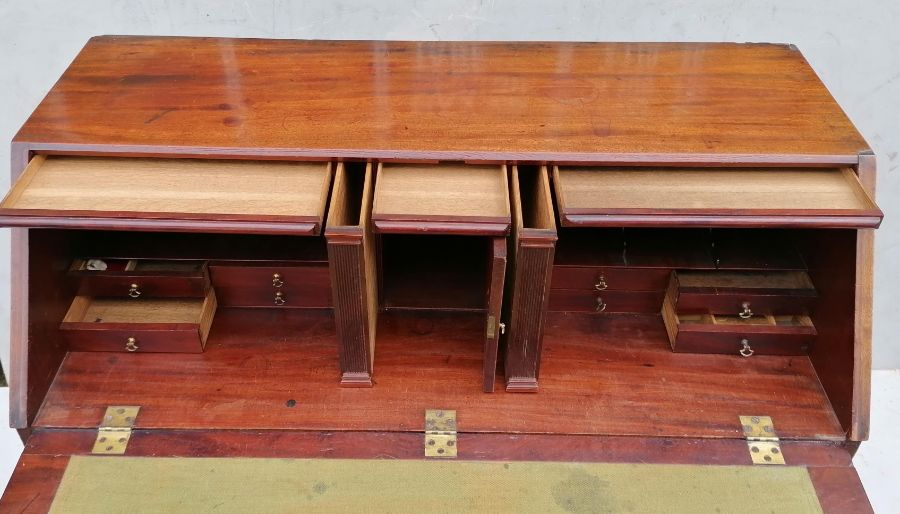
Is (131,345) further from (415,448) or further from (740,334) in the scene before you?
(740,334)

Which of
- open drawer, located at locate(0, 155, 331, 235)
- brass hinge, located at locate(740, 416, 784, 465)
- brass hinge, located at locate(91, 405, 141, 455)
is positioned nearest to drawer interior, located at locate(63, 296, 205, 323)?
brass hinge, located at locate(91, 405, 141, 455)

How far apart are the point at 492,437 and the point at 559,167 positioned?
1.54ft

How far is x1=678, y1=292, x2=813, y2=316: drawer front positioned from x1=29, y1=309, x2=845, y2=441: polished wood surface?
0.09 m

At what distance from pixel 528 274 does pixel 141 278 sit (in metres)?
0.73

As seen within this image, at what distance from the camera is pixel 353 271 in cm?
116

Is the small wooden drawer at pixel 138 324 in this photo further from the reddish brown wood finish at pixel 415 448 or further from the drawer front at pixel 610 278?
A: the drawer front at pixel 610 278

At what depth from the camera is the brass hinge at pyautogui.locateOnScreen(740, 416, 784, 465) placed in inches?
50.1

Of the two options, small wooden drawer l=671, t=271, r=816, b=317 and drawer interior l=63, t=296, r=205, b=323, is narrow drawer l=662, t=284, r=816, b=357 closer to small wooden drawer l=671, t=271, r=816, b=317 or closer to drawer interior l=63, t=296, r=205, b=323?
small wooden drawer l=671, t=271, r=816, b=317

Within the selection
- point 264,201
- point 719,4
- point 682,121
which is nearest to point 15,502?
point 264,201

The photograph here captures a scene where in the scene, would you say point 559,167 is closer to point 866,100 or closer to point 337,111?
point 337,111

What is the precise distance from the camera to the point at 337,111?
1.32m

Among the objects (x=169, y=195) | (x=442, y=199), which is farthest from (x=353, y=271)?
(x=169, y=195)

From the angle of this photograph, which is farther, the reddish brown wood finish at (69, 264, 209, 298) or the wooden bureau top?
the reddish brown wood finish at (69, 264, 209, 298)

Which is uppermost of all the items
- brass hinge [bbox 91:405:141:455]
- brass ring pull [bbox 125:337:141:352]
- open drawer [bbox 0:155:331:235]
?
open drawer [bbox 0:155:331:235]
